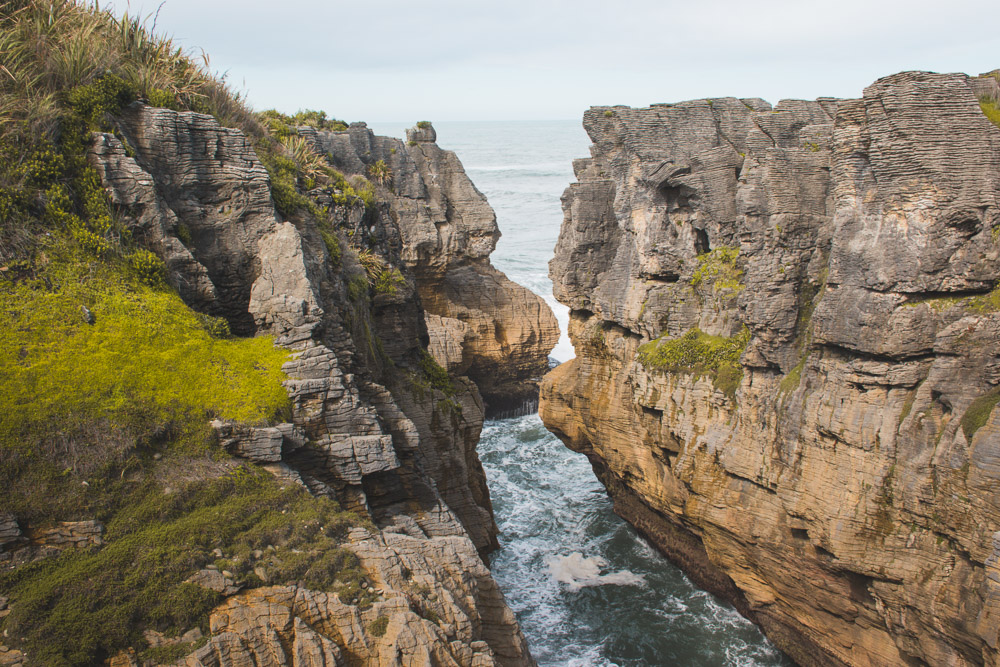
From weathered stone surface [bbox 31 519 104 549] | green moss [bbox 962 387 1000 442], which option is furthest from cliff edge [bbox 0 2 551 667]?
green moss [bbox 962 387 1000 442]

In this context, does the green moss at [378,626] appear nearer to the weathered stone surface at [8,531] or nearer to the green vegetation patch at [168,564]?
the green vegetation patch at [168,564]

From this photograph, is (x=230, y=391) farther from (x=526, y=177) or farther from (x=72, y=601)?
(x=526, y=177)

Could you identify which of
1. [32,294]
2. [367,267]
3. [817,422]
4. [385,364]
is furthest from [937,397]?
[32,294]

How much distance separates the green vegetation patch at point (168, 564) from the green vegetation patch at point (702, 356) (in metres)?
10.1

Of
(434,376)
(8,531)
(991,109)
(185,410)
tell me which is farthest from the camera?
(434,376)

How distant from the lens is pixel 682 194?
758 inches

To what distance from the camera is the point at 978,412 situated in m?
11.5

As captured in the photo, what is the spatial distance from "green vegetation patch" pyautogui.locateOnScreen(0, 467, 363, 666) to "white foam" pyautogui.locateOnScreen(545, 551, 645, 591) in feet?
38.7

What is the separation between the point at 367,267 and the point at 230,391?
6318 millimetres

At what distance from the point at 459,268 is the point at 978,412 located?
24.8m

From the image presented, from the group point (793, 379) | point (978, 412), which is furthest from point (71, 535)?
point (978, 412)

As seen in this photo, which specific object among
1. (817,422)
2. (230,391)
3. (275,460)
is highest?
(230,391)

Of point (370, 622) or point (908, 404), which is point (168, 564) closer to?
point (370, 622)

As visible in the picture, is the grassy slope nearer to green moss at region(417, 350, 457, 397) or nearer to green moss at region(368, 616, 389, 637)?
green moss at region(368, 616, 389, 637)
